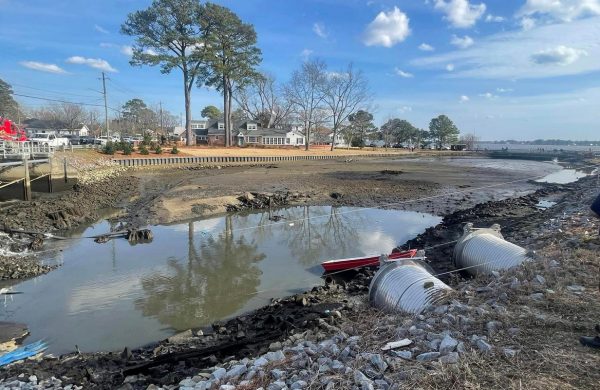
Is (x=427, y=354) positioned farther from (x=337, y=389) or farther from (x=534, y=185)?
(x=534, y=185)

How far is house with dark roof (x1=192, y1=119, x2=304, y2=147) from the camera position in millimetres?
74188

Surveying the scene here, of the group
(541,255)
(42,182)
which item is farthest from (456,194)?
(42,182)

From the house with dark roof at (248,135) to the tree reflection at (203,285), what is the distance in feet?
197

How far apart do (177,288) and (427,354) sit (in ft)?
26.3

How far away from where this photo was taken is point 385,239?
15.1m

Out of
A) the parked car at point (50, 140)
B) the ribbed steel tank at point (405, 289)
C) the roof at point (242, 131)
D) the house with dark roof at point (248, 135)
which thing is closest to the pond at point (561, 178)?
the ribbed steel tank at point (405, 289)

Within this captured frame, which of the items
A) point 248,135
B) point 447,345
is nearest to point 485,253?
point 447,345

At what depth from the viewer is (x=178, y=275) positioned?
1133 centimetres

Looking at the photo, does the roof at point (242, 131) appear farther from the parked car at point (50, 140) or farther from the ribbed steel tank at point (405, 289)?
the ribbed steel tank at point (405, 289)

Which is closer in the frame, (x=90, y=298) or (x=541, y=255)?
(x=541, y=255)

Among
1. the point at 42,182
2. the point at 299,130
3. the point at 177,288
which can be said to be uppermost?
the point at 299,130

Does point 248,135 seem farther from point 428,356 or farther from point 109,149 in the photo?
point 428,356

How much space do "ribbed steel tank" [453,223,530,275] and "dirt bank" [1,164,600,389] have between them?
0.41 metres

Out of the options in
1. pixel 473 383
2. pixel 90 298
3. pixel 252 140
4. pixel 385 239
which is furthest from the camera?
pixel 252 140
